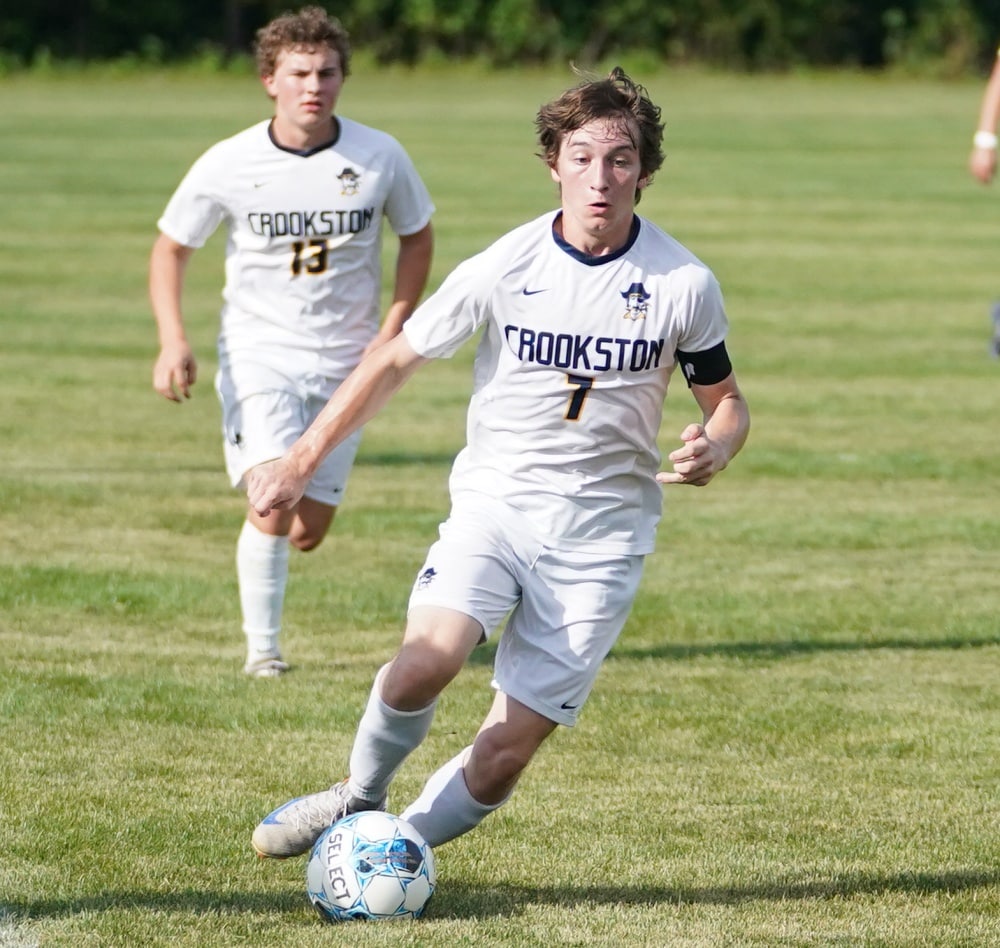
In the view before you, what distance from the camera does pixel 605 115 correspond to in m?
5.16

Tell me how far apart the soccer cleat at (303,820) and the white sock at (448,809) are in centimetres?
14

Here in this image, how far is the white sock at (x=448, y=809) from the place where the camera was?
522 centimetres

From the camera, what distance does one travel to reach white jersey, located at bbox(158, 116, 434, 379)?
7.68 meters

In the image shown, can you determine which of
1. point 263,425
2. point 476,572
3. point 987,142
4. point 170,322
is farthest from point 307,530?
point 987,142

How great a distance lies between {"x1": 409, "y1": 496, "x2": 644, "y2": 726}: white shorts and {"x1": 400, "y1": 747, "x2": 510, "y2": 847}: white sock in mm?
283

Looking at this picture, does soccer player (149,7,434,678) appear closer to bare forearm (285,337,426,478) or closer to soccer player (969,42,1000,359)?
bare forearm (285,337,426,478)

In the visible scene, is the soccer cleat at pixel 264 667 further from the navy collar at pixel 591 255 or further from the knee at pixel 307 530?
the navy collar at pixel 591 255

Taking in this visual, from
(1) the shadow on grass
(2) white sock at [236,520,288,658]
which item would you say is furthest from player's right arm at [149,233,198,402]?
(1) the shadow on grass

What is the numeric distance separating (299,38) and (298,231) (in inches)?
29.1

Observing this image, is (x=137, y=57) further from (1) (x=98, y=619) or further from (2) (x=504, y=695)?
(2) (x=504, y=695)

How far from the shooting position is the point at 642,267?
17.0 ft

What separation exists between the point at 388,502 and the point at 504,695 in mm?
5913

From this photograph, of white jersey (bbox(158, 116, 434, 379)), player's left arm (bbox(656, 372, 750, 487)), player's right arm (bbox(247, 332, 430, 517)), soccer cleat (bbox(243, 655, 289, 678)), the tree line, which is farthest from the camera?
the tree line

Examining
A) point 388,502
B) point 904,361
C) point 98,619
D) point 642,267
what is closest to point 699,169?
point 904,361
